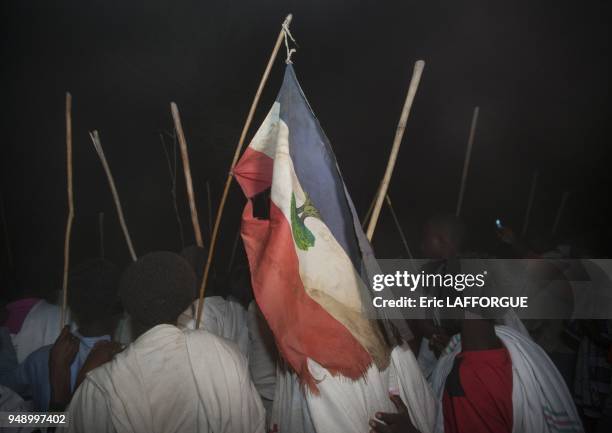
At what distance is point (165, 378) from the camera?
1.53m

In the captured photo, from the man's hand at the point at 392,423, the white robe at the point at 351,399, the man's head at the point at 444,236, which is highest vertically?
the man's head at the point at 444,236

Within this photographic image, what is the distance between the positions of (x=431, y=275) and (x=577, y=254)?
159cm

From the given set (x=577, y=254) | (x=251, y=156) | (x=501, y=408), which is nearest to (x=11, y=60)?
(x=251, y=156)

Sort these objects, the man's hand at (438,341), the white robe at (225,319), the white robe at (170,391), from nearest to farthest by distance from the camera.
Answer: the white robe at (170,391) < the man's hand at (438,341) < the white robe at (225,319)

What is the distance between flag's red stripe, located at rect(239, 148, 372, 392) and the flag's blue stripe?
0.27 meters

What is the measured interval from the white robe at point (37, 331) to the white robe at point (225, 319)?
0.86 meters

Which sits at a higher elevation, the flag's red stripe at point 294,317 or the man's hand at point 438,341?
the flag's red stripe at point 294,317

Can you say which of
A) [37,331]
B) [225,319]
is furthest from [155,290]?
[37,331]

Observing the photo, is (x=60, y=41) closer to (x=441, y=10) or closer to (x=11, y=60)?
(x=11, y=60)

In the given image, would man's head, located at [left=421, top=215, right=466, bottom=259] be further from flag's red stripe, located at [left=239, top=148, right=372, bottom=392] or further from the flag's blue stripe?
flag's red stripe, located at [left=239, top=148, right=372, bottom=392]

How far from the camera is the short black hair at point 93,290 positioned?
212 cm

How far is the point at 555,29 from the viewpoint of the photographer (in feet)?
17.9

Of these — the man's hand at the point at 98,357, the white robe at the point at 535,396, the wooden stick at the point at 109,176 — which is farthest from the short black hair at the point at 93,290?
the white robe at the point at 535,396

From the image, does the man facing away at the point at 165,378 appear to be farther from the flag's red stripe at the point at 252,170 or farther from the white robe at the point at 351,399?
the flag's red stripe at the point at 252,170
